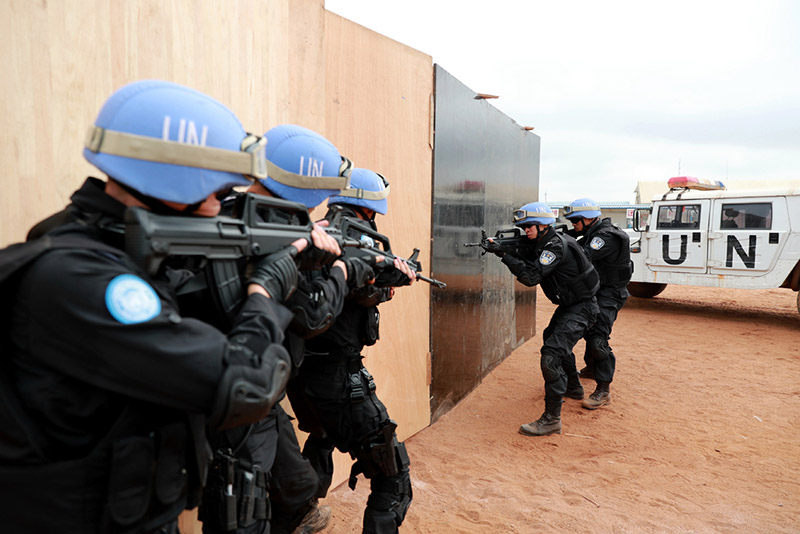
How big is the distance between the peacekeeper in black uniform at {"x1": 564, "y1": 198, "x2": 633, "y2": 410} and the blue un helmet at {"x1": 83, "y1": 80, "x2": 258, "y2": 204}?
213 inches

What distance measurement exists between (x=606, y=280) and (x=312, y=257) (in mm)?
5292

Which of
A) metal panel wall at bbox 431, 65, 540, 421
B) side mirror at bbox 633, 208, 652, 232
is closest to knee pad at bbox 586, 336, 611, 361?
metal panel wall at bbox 431, 65, 540, 421

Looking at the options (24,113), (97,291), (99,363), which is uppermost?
(24,113)

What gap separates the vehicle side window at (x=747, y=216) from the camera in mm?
9906

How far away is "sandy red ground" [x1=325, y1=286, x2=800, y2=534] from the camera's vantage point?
3.61 m

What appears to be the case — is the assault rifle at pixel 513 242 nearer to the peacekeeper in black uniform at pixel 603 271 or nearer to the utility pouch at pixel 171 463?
the peacekeeper in black uniform at pixel 603 271

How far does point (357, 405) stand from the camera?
2.62 m

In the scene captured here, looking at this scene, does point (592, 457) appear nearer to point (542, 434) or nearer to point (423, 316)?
point (542, 434)

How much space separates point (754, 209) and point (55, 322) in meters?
11.5

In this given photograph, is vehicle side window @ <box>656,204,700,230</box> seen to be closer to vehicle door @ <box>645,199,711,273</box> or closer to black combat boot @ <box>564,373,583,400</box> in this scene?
vehicle door @ <box>645,199,711,273</box>

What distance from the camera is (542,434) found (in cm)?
513

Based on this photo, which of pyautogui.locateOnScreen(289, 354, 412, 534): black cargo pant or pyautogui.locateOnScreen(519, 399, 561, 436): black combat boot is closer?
pyautogui.locateOnScreen(289, 354, 412, 534): black cargo pant

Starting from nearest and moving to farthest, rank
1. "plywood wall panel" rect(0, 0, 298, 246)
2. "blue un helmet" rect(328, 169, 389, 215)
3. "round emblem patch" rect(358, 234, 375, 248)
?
"plywood wall panel" rect(0, 0, 298, 246)
"round emblem patch" rect(358, 234, 375, 248)
"blue un helmet" rect(328, 169, 389, 215)

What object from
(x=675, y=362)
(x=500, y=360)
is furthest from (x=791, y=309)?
(x=500, y=360)
